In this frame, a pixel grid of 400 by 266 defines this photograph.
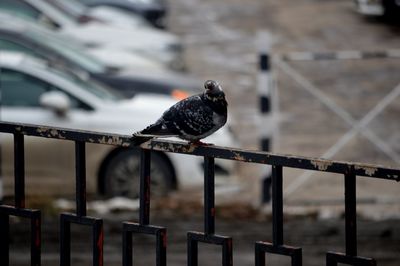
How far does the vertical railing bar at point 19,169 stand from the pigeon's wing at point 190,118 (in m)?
0.58

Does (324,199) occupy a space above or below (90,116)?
below

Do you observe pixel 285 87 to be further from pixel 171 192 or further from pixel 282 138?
pixel 171 192

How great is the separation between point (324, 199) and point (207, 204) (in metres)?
8.11

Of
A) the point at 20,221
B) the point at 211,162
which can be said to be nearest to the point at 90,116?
the point at 20,221

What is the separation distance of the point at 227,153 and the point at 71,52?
11147mm

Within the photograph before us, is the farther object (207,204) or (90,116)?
(90,116)

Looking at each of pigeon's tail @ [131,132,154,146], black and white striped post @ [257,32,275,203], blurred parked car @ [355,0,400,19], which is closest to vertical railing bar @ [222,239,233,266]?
pigeon's tail @ [131,132,154,146]

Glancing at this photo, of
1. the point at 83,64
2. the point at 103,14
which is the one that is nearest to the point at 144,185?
the point at 83,64

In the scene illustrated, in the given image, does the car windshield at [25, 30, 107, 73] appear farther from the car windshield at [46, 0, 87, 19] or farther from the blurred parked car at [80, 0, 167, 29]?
the blurred parked car at [80, 0, 167, 29]

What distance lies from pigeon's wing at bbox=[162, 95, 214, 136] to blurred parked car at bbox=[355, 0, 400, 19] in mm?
18655

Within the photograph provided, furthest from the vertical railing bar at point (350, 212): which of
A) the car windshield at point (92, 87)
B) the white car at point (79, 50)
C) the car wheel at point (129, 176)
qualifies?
the white car at point (79, 50)

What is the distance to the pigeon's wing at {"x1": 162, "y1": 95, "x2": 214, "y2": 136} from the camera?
4.16 m

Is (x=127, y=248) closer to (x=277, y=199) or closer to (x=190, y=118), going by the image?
(x=277, y=199)

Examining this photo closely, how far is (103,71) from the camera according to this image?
14.4 meters
